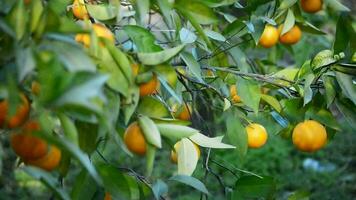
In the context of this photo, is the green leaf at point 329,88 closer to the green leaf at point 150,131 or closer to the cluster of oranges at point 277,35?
the cluster of oranges at point 277,35

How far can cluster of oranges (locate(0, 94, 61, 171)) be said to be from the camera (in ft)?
2.68

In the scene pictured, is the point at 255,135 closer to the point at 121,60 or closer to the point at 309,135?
the point at 309,135

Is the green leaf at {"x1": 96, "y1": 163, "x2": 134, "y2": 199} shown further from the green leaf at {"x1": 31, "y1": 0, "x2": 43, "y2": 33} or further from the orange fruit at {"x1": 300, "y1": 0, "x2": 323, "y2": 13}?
the orange fruit at {"x1": 300, "y1": 0, "x2": 323, "y2": 13}

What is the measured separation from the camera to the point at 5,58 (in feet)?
2.72

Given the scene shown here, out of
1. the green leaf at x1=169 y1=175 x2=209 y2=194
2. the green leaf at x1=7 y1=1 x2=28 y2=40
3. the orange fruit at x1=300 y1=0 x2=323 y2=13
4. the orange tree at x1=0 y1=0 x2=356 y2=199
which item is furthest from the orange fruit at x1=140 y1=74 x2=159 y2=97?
the orange fruit at x1=300 y1=0 x2=323 y2=13

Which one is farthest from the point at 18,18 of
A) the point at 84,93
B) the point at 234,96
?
the point at 234,96

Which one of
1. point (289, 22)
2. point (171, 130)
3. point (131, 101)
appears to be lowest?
point (289, 22)

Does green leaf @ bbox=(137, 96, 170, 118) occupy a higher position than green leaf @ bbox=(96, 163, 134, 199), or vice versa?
green leaf @ bbox=(137, 96, 170, 118)

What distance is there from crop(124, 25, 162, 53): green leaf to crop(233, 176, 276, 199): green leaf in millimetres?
423

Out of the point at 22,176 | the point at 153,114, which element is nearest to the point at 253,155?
the point at 22,176

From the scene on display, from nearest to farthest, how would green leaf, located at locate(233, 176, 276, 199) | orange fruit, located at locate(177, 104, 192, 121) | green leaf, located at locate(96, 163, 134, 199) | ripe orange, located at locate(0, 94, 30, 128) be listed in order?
ripe orange, located at locate(0, 94, 30, 128) < green leaf, located at locate(96, 163, 134, 199) < green leaf, located at locate(233, 176, 276, 199) < orange fruit, located at locate(177, 104, 192, 121)

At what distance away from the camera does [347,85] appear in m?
1.28

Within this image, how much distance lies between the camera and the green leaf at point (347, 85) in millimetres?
1275

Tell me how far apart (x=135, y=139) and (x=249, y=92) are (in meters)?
0.41
